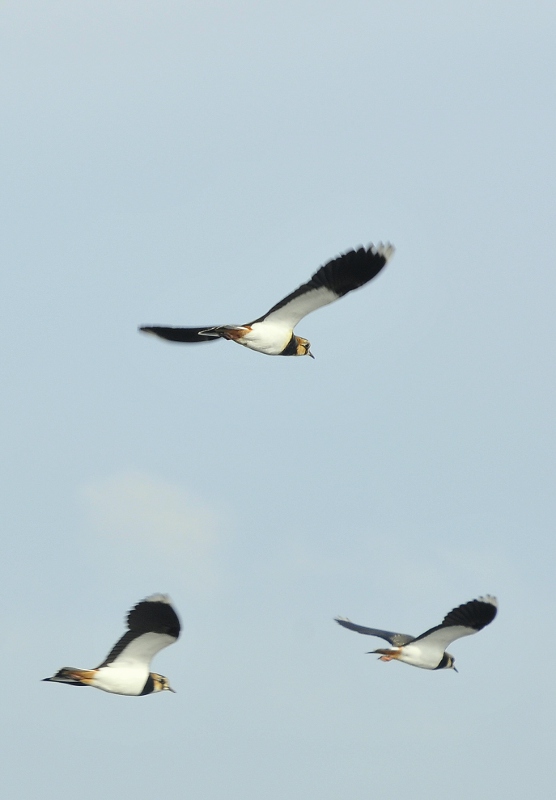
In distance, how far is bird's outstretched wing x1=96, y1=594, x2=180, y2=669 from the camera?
20297 mm

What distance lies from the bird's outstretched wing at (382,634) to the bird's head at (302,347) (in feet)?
16.7

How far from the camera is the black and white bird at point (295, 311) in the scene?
20.4 m

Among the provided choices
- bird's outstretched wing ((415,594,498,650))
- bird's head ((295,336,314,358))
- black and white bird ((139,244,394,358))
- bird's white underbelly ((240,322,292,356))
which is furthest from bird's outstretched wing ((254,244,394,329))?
bird's outstretched wing ((415,594,498,650))

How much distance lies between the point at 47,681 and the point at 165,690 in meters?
3.17

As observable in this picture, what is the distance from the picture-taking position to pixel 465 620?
75.1ft

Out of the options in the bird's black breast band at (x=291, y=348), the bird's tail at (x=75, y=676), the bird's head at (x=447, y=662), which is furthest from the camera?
the bird's head at (x=447, y=662)

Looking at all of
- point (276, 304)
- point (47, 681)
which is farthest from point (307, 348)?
point (47, 681)

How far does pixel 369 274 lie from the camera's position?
2055 cm

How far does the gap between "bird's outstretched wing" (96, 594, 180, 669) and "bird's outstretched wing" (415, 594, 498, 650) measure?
459 centimetres

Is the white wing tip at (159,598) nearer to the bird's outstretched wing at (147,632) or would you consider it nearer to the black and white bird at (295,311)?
the bird's outstretched wing at (147,632)

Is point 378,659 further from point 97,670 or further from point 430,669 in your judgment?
point 97,670

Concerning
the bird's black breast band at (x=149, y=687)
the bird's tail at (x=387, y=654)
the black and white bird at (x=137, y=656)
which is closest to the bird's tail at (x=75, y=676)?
the black and white bird at (x=137, y=656)

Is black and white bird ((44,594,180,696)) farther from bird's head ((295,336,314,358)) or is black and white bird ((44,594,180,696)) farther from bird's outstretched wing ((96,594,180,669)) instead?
bird's head ((295,336,314,358))

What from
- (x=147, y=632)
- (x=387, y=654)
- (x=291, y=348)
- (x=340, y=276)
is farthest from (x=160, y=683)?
(x=340, y=276)
